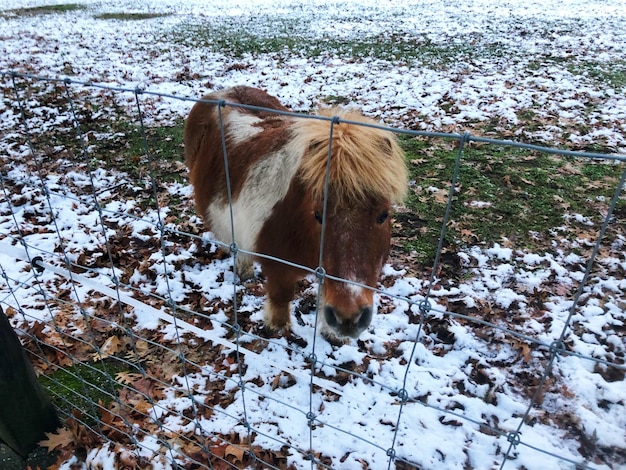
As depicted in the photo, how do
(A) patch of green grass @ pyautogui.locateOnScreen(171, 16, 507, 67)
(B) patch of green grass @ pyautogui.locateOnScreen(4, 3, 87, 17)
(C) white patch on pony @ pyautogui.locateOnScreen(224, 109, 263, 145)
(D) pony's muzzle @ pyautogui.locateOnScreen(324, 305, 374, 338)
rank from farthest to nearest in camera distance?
→ (B) patch of green grass @ pyautogui.locateOnScreen(4, 3, 87, 17) → (A) patch of green grass @ pyautogui.locateOnScreen(171, 16, 507, 67) → (C) white patch on pony @ pyautogui.locateOnScreen(224, 109, 263, 145) → (D) pony's muzzle @ pyautogui.locateOnScreen(324, 305, 374, 338)

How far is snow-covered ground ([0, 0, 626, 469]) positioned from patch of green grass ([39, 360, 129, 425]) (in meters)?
0.29

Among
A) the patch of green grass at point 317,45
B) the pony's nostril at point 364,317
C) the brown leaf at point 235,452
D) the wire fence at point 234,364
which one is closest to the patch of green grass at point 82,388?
the wire fence at point 234,364

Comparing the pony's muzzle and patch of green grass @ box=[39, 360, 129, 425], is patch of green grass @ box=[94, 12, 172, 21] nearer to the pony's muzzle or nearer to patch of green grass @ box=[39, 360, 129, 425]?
patch of green grass @ box=[39, 360, 129, 425]

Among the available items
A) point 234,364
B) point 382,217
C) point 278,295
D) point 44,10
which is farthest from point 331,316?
point 44,10

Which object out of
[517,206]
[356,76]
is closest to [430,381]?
[517,206]

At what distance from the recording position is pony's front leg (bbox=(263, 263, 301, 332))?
3.01m

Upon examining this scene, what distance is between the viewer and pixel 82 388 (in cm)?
296

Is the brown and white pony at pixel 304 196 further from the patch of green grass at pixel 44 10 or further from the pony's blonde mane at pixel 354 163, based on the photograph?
the patch of green grass at pixel 44 10

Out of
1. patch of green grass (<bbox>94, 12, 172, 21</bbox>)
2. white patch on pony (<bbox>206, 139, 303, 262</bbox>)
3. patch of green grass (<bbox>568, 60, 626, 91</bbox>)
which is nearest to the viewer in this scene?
white patch on pony (<bbox>206, 139, 303, 262</bbox>)

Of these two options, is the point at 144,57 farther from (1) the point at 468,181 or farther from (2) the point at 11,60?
(1) the point at 468,181

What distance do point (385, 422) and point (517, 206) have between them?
3234mm

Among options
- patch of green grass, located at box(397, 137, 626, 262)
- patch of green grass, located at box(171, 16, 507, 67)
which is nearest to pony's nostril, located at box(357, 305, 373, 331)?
patch of green grass, located at box(397, 137, 626, 262)

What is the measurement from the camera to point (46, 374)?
304 centimetres

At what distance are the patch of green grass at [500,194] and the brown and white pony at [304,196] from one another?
6.22 feet
